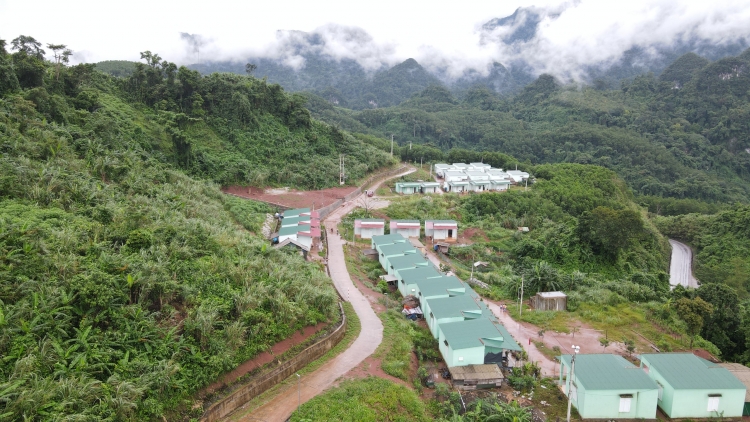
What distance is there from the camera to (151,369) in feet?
35.2

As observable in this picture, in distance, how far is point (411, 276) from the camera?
2261 cm

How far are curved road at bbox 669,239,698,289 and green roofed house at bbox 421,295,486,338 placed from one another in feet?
80.8

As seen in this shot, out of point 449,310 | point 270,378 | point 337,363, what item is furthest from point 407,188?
point 270,378

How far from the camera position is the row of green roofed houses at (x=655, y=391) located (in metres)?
13.7

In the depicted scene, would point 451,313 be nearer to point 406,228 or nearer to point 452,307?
point 452,307

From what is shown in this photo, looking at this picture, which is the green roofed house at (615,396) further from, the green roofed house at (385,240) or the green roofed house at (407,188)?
the green roofed house at (407,188)

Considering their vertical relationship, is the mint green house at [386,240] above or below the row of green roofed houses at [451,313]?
above

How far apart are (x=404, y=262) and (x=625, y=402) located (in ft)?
42.2

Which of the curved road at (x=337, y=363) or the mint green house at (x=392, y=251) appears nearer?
the curved road at (x=337, y=363)

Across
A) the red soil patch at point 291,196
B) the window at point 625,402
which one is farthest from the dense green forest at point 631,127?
the window at point 625,402

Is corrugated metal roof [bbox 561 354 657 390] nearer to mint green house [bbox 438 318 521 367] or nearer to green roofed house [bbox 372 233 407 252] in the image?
mint green house [bbox 438 318 521 367]

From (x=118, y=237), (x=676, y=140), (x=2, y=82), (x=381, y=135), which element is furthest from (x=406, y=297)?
(x=676, y=140)

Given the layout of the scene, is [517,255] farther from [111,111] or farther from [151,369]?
[111,111]

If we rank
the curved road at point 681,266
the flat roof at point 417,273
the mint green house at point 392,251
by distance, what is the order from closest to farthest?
the flat roof at point 417,273, the mint green house at point 392,251, the curved road at point 681,266
